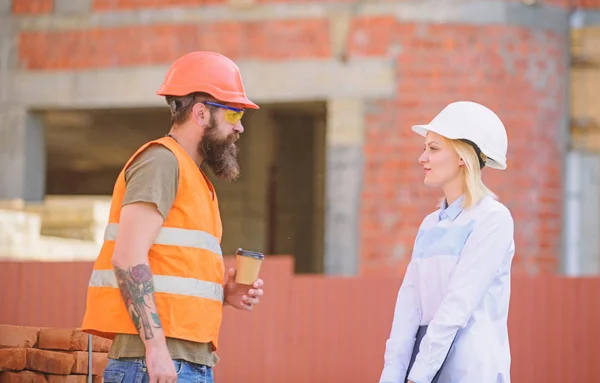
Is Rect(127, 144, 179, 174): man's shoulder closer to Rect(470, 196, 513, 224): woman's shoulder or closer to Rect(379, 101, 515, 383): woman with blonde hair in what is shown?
Rect(379, 101, 515, 383): woman with blonde hair

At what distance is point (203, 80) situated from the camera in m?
3.40

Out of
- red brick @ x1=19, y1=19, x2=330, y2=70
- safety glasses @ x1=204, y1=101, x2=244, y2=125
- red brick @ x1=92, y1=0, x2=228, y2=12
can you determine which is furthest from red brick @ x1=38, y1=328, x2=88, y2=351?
red brick @ x1=92, y1=0, x2=228, y2=12

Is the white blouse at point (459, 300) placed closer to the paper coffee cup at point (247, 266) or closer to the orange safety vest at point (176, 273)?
the paper coffee cup at point (247, 266)

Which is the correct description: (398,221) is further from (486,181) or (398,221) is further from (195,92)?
(195,92)

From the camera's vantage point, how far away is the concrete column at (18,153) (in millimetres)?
10461

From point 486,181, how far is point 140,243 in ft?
22.3

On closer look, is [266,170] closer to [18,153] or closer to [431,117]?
[18,153]

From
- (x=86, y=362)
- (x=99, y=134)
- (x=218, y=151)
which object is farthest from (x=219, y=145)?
(x=99, y=134)

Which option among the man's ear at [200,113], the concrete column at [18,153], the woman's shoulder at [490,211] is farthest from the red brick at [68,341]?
the concrete column at [18,153]

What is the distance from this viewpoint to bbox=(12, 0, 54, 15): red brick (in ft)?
34.6

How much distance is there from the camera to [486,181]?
9469 mm

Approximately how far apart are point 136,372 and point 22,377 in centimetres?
210

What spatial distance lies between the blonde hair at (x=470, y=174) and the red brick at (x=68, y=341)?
1.98 metres

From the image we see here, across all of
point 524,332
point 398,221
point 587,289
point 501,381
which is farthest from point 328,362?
point 501,381
